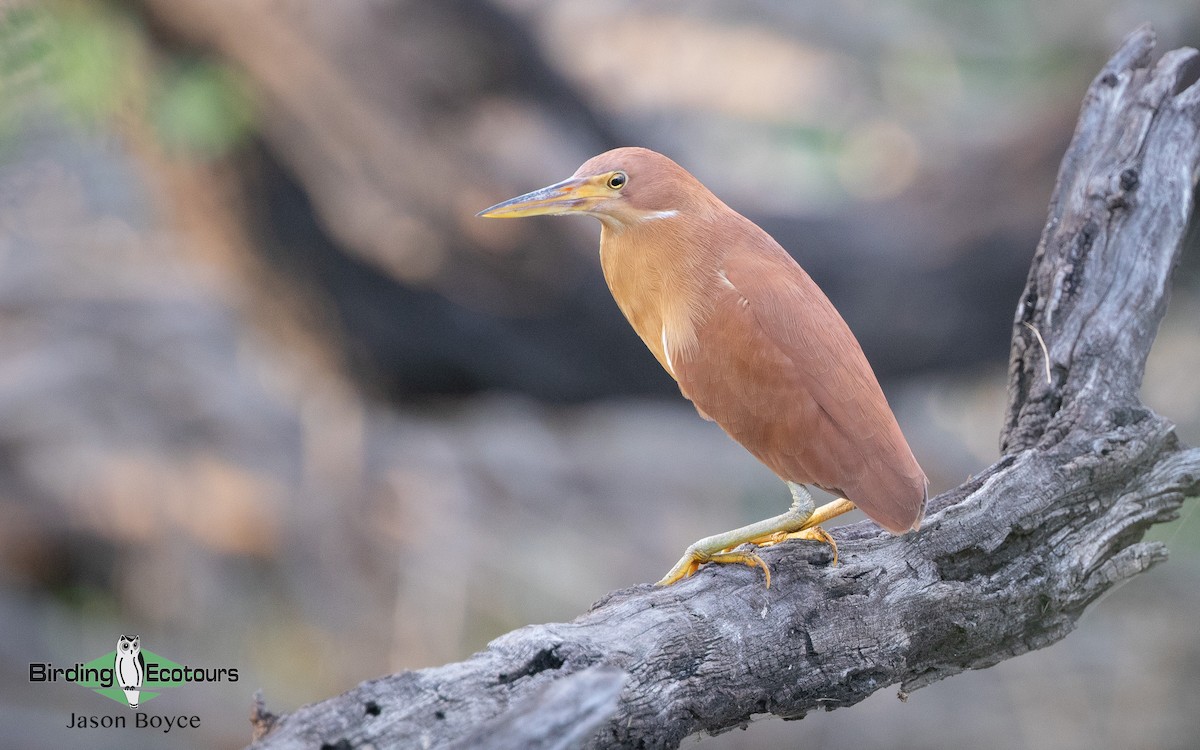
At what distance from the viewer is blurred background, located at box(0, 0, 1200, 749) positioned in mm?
3912

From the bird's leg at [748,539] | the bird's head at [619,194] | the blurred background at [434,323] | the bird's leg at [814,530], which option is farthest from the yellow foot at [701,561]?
the blurred background at [434,323]

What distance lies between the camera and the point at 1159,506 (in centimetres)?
227

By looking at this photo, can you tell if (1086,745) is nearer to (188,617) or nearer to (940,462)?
(940,462)

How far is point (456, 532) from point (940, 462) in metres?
2.40

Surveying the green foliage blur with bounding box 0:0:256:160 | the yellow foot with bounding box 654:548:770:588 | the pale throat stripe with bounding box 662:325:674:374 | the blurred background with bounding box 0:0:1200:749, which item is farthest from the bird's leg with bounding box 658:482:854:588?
the green foliage blur with bounding box 0:0:256:160

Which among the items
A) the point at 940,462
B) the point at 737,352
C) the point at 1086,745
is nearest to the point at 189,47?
the point at 737,352

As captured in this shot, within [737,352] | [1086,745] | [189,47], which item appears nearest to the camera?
[737,352]

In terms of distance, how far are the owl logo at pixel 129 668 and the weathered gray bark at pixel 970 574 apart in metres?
1.30

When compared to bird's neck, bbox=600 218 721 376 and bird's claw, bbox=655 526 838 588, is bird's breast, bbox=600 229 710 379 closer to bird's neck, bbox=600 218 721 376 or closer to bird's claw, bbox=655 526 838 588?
bird's neck, bbox=600 218 721 376

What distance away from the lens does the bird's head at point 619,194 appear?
2.10 meters

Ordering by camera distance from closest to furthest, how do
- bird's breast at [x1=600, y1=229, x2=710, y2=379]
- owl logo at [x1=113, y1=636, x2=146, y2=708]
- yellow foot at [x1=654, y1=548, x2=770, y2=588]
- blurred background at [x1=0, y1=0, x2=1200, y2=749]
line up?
1. yellow foot at [x1=654, y1=548, x2=770, y2=588]
2. bird's breast at [x1=600, y1=229, x2=710, y2=379]
3. owl logo at [x1=113, y1=636, x2=146, y2=708]
4. blurred background at [x1=0, y1=0, x2=1200, y2=749]

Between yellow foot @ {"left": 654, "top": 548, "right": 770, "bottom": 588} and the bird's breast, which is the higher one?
the bird's breast

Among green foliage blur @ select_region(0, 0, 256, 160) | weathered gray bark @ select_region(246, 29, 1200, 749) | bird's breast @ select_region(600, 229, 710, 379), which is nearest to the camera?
weathered gray bark @ select_region(246, 29, 1200, 749)

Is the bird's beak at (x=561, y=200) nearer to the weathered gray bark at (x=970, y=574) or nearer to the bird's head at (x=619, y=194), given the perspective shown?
the bird's head at (x=619, y=194)
